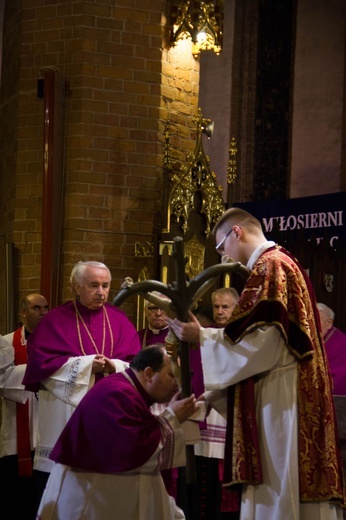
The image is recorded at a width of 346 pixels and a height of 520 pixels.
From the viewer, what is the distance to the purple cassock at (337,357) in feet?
25.8

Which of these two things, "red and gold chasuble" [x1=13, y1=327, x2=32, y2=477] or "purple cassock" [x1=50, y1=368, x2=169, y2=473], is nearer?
"purple cassock" [x1=50, y1=368, x2=169, y2=473]

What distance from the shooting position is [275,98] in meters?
15.8

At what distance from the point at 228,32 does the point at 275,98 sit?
4.14ft

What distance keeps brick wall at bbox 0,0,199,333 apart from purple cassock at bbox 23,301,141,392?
187 cm

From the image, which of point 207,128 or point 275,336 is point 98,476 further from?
point 207,128

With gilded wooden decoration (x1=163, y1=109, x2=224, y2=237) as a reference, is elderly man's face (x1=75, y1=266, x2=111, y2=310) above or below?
below

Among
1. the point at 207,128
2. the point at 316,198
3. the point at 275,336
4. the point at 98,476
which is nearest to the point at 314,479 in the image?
the point at 275,336

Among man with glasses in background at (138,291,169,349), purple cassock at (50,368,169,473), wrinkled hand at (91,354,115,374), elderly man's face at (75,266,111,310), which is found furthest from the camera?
man with glasses in background at (138,291,169,349)

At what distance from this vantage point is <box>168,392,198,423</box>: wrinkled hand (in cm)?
516

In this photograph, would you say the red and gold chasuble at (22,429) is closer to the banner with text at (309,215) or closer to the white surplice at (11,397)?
the white surplice at (11,397)

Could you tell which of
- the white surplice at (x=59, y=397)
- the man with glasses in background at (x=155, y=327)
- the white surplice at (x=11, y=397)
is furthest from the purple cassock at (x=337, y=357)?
the white surplice at (x=11, y=397)

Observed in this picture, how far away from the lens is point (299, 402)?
5102mm

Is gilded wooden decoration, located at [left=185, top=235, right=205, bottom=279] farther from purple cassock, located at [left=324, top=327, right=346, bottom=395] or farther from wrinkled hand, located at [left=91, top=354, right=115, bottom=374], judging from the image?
wrinkled hand, located at [left=91, top=354, right=115, bottom=374]

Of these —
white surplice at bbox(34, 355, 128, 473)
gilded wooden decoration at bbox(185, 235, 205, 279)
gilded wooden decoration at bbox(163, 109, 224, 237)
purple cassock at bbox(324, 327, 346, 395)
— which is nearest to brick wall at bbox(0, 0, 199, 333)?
gilded wooden decoration at bbox(163, 109, 224, 237)
